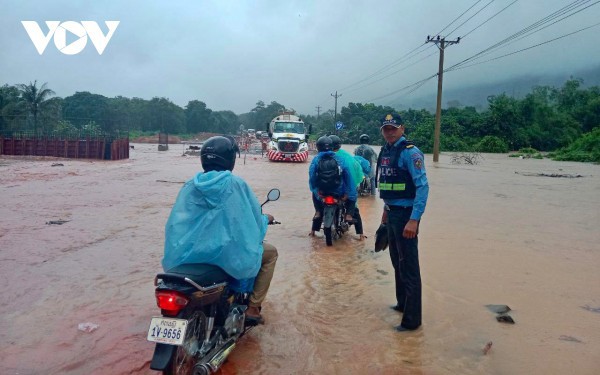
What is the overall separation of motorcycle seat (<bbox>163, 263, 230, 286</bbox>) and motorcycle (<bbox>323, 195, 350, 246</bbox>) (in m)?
4.21

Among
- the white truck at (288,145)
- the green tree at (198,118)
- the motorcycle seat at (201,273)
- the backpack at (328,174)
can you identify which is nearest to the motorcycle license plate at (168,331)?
the motorcycle seat at (201,273)

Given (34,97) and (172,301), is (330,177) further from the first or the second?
(34,97)

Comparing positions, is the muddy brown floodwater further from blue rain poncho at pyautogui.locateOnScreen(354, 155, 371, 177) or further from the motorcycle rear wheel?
blue rain poncho at pyautogui.locateOnScreen(354, 155, 371, 177)

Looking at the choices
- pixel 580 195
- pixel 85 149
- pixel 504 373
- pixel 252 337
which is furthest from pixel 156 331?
pixel 85 149

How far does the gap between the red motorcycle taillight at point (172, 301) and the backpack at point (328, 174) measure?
4599mm

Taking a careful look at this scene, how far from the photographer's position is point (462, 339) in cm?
441

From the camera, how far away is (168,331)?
3008 mm

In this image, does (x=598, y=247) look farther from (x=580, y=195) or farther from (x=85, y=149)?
(x=85, y=149)

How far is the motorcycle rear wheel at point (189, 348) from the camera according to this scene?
9.98 feet

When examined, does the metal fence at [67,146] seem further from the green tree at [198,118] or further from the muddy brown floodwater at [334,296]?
the green tree at [198,118]

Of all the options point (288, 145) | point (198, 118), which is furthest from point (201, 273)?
point (198, 118)

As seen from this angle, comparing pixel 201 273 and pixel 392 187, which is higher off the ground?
pixel 392 187

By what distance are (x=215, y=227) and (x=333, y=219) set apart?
15.2 feet

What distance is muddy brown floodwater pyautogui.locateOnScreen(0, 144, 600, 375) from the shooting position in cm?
397
